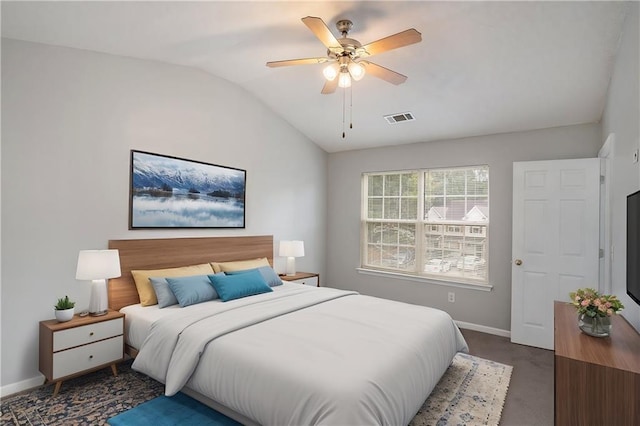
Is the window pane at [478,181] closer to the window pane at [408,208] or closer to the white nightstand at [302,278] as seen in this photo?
the window pane at [408,208]

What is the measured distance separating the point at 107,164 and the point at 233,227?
155cm

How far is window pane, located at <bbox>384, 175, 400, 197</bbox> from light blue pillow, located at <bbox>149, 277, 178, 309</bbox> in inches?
133

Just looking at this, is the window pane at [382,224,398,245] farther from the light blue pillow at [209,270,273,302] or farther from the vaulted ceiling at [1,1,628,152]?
the light blue pillow at [209,270,273,302]

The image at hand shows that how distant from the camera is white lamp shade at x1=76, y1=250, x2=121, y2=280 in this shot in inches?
110

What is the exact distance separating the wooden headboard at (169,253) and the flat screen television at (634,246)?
3.65 meters

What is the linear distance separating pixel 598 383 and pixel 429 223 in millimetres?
3383

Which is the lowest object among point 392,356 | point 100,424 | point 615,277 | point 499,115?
point 100,424

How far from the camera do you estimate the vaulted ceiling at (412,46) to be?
2527 millimetres

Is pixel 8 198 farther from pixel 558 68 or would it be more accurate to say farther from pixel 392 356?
pixel 558 68

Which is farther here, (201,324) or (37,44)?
(37,44)

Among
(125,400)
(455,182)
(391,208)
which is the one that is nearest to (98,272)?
(125,400)

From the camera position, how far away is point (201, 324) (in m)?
2.54

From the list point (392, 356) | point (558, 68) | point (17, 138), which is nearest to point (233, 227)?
point (17, 138)

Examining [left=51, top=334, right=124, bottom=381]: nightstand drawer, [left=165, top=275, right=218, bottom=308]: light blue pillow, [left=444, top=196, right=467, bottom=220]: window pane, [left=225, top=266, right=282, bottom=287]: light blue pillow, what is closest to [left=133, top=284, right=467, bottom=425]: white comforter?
[left=165, top=275, right=218, bottom=308]: light blue pillow
